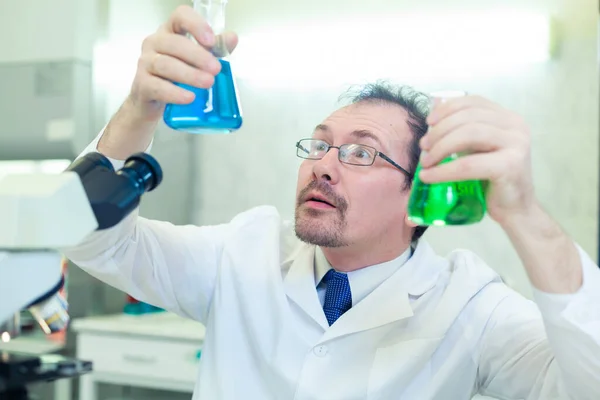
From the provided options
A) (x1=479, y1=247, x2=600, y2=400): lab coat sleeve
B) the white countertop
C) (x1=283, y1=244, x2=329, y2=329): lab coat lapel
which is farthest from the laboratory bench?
(x1=479, y1=247, x2=600, y2=400): lab coat sleeve

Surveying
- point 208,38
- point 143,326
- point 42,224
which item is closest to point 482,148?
point 208,38

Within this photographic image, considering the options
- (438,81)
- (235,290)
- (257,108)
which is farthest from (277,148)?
(235,290)

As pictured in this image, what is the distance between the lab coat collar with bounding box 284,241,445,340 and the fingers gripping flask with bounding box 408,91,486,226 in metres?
0.43

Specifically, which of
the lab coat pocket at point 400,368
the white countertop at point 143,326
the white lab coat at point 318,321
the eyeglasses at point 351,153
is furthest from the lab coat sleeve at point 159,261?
the white countertop at point 143,326

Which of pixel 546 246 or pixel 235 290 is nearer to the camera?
pixel 546 246

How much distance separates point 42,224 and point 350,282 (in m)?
0.87

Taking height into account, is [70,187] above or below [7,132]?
below

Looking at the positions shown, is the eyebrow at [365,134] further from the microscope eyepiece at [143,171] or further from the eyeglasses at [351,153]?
the microscope eyepiece at [143,171]

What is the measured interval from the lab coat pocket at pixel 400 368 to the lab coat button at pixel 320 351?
3.6 inches

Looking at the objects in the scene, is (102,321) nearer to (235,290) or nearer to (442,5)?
(235,290)

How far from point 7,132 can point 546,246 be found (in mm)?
2311

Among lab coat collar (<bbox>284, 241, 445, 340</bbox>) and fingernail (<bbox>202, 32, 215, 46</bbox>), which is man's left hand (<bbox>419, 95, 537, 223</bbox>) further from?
lab coat collar (<bbox>284, 241, 445, 340</bbox>)

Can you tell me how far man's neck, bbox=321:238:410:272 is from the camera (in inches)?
54.4

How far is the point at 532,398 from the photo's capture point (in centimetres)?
106
